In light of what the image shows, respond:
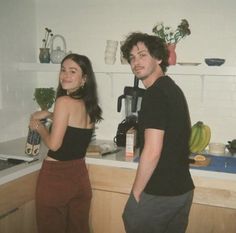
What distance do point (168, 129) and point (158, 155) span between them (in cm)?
12

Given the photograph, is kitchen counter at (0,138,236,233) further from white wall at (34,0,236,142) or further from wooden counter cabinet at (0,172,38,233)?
white wall at (34,0,236,142)

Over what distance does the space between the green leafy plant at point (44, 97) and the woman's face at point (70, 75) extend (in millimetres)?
790

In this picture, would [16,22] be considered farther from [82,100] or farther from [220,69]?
[220,69]

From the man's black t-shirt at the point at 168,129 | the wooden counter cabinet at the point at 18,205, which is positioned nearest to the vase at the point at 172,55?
the man's black t-shirt at the point at 168,129

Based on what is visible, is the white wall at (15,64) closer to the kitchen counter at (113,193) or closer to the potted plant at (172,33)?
the kitchen counter at (113,193)

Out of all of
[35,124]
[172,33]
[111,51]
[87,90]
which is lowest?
[35,124]

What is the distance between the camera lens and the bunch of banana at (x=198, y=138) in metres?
2.12

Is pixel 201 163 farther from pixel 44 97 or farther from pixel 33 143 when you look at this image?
pixel 44 97

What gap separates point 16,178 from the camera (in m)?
1.68

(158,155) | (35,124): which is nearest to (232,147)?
(158,155)

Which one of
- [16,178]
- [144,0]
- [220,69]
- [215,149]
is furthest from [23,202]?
[144,0]

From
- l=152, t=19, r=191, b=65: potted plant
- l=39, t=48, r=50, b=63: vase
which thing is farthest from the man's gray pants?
l=39, t=48, r=50, b=63: vase

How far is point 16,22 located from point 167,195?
179 cm

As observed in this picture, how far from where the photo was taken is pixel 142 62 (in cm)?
148
